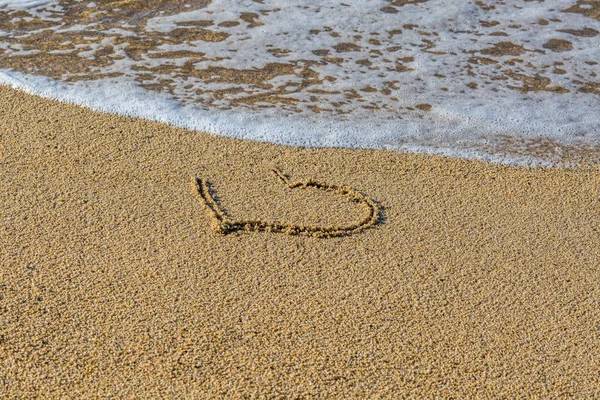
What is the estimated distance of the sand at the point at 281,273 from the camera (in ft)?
7.02

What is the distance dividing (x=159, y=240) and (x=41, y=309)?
0.53m

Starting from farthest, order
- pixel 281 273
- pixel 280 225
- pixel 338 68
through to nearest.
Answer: pixel 338 68
pixel 280 225
pixel 281 273

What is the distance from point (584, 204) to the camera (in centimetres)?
318

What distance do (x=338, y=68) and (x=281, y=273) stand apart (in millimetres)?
2238

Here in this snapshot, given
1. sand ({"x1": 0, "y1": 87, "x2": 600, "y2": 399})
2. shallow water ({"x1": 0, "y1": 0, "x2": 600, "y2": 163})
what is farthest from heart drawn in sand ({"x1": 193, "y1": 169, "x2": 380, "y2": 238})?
shallow water ({"x1": 0, "y1": 0, "x2": 600, "y2": 163})

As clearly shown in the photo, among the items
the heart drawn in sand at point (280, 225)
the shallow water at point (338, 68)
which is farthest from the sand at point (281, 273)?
the shallow water at point (338, 68)

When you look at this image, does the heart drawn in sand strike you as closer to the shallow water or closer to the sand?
the sand

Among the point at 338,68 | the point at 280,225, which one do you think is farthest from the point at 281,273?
the point at 338,68

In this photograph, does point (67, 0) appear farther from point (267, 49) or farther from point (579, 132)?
point (579, 132)

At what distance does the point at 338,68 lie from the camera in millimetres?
4531

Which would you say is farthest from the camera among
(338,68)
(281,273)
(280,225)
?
(338,68)

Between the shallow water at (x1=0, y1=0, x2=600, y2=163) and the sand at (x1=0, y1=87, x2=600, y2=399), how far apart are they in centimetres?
30

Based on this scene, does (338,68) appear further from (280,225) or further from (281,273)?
(281,273)

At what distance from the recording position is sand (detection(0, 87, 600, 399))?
2.14 metres
